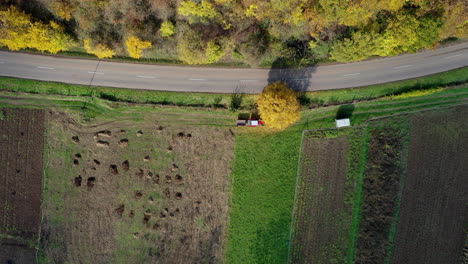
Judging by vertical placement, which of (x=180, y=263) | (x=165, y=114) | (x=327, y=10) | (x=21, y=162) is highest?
(x=327, y=10)

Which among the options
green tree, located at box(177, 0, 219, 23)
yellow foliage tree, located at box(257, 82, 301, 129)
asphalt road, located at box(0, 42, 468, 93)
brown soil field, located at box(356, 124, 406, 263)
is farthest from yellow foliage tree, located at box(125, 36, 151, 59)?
brown soil field, located at box(356, 124, 406, 263)

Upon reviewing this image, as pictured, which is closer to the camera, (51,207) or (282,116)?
(282,116)

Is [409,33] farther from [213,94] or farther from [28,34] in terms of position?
[28,34]

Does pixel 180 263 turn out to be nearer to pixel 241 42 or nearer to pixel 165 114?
pixel 165 114

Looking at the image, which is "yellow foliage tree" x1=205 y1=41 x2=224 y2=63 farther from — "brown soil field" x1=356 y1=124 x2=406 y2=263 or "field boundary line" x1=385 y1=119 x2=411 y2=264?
"field boundary line" x1=385 y1=119 x2=411 y2=264

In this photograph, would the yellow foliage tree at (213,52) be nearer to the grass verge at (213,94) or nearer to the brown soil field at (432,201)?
the grass verge at (213,94)

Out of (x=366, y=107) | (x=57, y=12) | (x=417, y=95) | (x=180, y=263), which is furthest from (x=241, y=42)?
(x=180, y=263)
